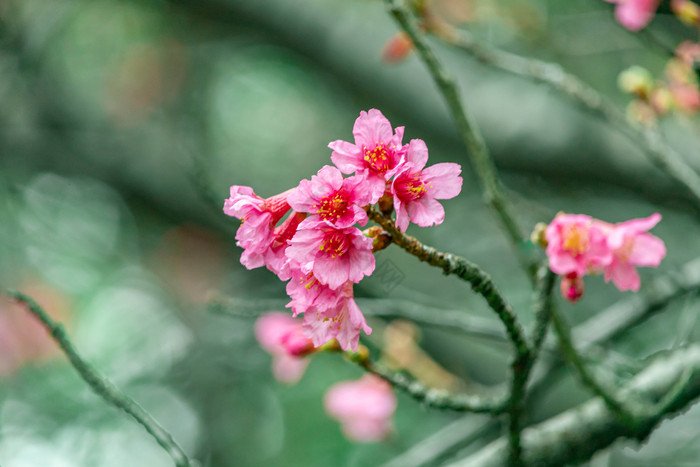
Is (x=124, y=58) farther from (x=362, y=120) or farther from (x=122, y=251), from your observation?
(x=362, y=120)

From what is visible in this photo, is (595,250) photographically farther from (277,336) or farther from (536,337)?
(277,336)

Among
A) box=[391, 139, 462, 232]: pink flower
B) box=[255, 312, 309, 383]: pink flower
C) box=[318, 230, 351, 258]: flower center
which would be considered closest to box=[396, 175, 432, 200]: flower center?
box=[391, 139, 462, 232]: pink flower

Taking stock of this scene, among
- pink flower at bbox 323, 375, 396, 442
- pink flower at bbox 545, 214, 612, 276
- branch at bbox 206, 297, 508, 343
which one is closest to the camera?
pink flower at bbox 545, 214, 612, 276

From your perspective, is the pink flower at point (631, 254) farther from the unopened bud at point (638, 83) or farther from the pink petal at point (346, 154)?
the unopened bud at point (638, 83)

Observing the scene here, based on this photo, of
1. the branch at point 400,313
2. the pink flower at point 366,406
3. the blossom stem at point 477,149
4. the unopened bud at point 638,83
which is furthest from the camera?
the pink flower at point 366,406

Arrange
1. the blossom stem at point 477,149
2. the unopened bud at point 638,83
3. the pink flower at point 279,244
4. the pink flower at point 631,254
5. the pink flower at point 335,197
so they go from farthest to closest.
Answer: the unopened bud at point 638,83, the blossom stem at point 477,149, the pink flower at point 631,254, the pink flower at point 279,244, the pink flower at point 335,197

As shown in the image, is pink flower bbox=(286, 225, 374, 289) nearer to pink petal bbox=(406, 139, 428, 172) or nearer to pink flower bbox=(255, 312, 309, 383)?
pink petal bbox=(406, 139, 428, 172)

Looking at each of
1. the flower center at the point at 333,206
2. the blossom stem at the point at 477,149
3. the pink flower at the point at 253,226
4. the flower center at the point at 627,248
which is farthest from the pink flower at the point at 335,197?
the flower center at the point at 627,248
